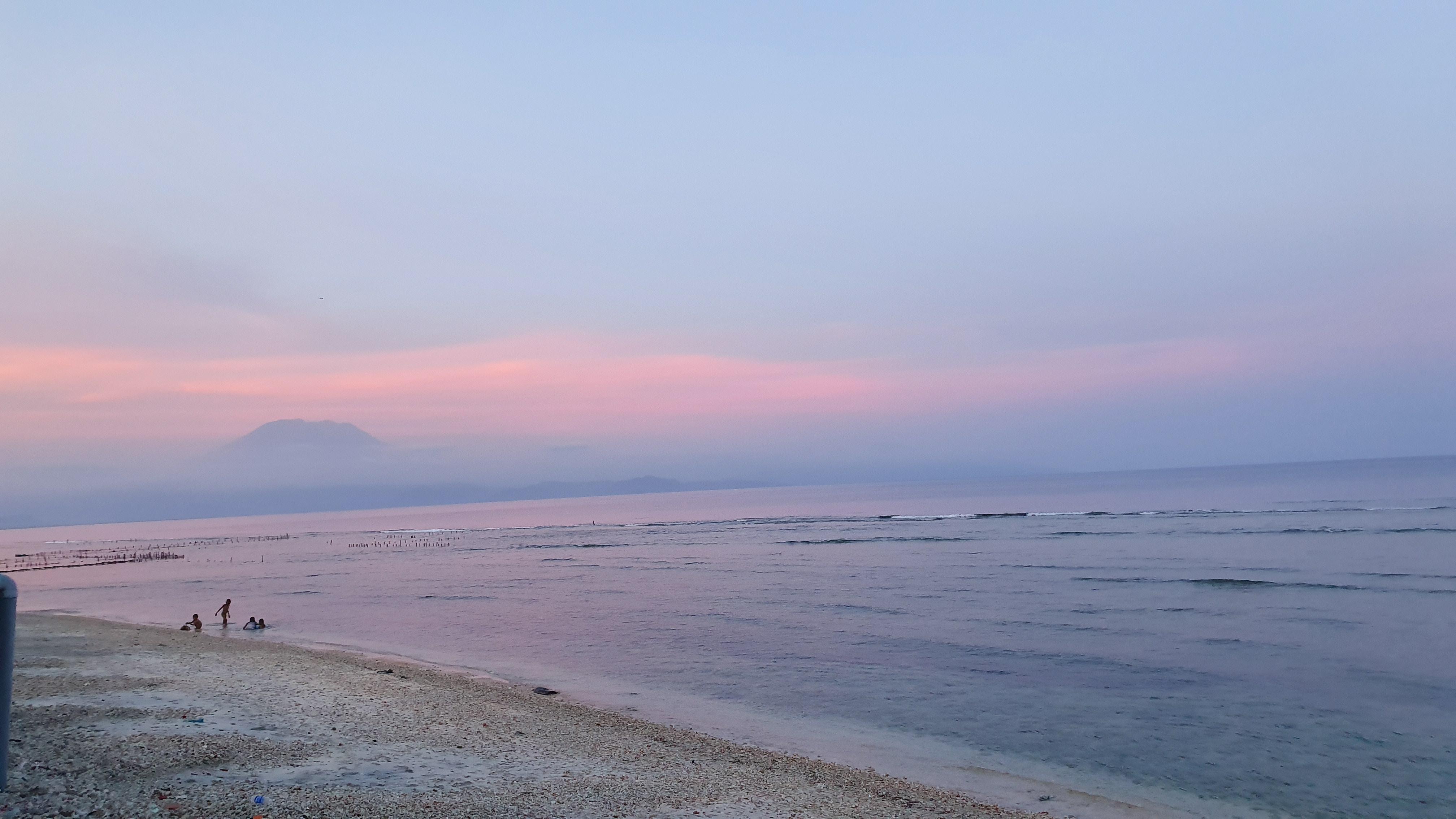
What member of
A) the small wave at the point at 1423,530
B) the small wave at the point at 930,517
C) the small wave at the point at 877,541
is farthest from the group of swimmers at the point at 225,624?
the small wave at the point at 930,517

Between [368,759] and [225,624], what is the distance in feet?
79.5

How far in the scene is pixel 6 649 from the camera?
6055mm

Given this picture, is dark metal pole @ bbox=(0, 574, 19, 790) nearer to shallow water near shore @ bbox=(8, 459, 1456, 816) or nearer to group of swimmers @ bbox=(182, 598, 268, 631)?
shallow water near shore @ bbox=(8, 459, 1456, 816)

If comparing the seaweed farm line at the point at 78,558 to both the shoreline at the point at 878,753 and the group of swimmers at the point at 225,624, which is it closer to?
the group of swimmers at the point at 225,624

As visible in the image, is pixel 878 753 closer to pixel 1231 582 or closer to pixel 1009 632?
pixel 1009 632

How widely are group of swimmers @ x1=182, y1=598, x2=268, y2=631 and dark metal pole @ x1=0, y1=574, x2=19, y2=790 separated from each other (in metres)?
24.2

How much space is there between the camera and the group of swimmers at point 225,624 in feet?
89.0

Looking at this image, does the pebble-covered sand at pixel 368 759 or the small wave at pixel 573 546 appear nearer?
the pebble-covered sand at pixel 368 759

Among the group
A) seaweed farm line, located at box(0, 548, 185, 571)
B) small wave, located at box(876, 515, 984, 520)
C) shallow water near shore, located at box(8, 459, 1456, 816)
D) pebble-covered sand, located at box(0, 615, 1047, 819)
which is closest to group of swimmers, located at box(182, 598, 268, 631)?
shallow water near shore, located at box(8, 459, 1456, 816)

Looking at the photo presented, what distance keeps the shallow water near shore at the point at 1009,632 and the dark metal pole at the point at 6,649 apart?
424 inches

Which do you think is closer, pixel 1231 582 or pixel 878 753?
pixel 878 753

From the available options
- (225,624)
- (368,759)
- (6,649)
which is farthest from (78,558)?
(6,649)

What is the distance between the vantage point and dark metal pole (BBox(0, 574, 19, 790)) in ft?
19.6

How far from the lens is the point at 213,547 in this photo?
285 feet
